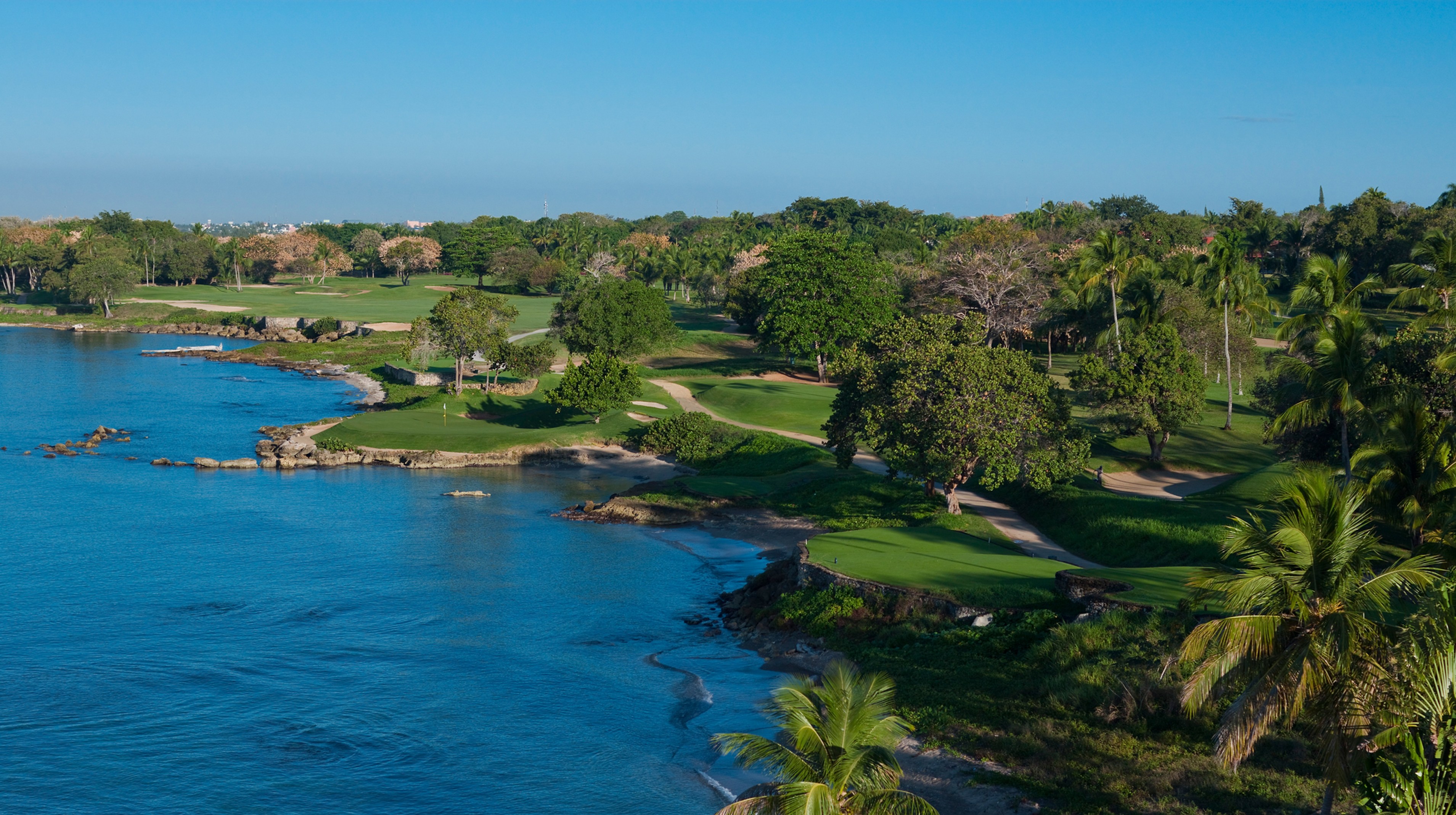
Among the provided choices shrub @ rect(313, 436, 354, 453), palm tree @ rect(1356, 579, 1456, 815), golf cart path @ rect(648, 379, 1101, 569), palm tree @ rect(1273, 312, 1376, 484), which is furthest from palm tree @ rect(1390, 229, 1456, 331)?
shrub @ rect(313, 436, 354, 453)

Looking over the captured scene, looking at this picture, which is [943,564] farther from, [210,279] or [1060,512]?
[210,279]

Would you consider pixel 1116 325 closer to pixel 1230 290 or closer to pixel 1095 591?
pixel 1230 290

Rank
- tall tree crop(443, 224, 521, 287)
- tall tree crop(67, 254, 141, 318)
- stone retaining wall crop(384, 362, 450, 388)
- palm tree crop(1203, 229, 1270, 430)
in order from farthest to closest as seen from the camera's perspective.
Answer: tall tree crop(443, 224, 521, 287), tall tree crop(67, 254, 141, 318), stone retaining wall crop(384, 362, 450, 388), palm tree crop(1203, 229, 1270, 430)

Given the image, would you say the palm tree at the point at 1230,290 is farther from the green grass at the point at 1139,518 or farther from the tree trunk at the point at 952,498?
the tree trunk at the point at 952,498

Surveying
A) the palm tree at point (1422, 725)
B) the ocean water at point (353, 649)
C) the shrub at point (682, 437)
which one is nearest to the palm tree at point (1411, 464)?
the palm tree at point (1422, 725)

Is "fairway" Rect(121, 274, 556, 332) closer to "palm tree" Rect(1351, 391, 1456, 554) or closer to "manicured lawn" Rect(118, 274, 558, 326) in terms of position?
"manicured lawn" Rect(118, 274, 558, 326)
